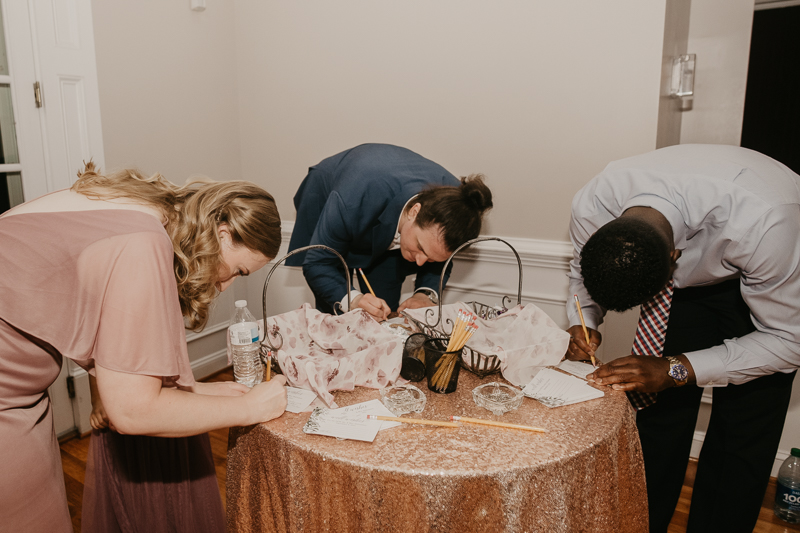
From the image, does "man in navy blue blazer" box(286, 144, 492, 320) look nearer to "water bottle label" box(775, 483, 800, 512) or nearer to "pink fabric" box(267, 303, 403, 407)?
"pink fabric" box(267, 303, 403, 407)

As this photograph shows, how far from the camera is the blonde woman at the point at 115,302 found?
886mm

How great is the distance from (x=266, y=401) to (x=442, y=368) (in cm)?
40

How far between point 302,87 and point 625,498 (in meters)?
2.41

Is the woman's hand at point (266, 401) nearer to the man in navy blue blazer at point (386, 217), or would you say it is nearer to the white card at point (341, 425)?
the white card at point (341, 425)

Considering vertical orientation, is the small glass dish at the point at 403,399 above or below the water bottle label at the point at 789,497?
above

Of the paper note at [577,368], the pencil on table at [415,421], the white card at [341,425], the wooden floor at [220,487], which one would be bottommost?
the wooden floor at [220,487]

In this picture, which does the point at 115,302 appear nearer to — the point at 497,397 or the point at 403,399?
the point at 403,399

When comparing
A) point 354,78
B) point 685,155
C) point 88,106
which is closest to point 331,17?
point 354,78

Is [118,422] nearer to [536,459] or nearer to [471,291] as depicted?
[536,459]

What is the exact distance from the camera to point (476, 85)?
2.35 m

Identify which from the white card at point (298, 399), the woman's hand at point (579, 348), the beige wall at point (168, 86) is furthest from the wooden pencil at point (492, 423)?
the beige wall at point (168, 86)

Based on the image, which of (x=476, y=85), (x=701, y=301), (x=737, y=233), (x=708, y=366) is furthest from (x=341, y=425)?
(x=476, y=85)

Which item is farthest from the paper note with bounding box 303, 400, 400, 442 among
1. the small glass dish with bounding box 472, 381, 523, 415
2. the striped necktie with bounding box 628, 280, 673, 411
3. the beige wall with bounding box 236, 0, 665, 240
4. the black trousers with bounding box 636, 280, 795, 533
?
the beige wall with bounding box 236, 0, 665, 240

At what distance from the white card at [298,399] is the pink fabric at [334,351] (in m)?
0.01
